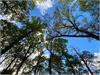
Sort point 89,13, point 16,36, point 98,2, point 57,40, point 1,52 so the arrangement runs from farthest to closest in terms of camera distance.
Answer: point 57,40
point 16,36
point 1,52
point 89,13
point 98,2

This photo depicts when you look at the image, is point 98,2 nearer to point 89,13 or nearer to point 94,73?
point 89,13

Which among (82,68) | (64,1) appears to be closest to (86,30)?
(64,1)

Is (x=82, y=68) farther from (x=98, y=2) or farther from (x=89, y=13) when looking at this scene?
Result: (x=98, y=2)

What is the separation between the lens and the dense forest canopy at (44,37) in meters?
16.0

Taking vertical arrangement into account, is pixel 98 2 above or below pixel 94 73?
above

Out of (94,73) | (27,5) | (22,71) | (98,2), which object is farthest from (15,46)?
(98,2)

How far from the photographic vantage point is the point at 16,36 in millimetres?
18531

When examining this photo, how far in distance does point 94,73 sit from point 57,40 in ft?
13.3

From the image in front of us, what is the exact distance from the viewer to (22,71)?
67.4 ft

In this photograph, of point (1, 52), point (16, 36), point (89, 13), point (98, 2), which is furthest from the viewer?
point (16, 36)

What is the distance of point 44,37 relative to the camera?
1964cm

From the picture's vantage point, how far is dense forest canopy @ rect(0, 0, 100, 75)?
16016 millimetres

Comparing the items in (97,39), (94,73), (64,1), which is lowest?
(94,73)

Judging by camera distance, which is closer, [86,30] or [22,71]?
[86,30]
